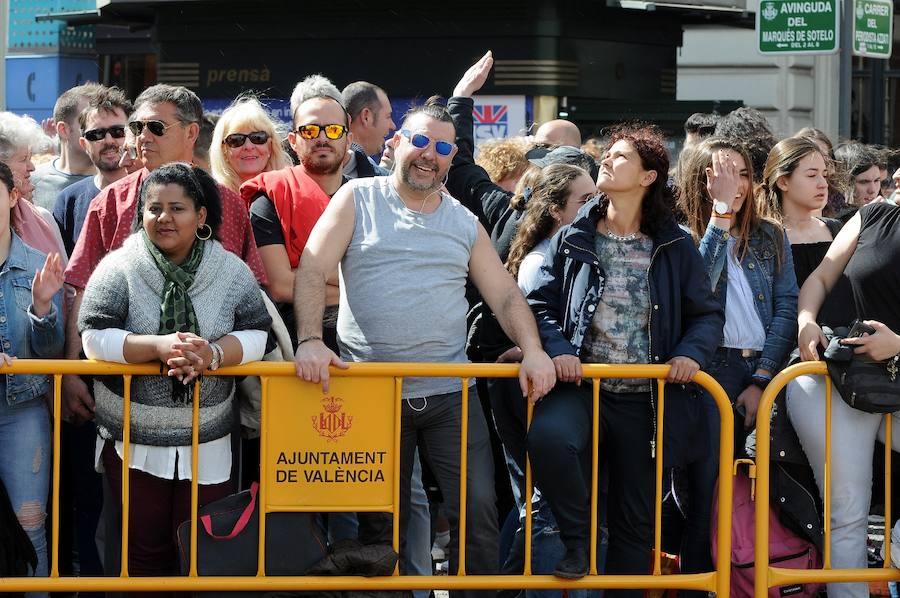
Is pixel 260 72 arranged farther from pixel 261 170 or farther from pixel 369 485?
pixel 369 485

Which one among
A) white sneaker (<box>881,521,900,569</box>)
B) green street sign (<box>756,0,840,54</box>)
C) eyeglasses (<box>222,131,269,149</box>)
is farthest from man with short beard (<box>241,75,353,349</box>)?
green street sign (<box>756,0,840,54</box>)

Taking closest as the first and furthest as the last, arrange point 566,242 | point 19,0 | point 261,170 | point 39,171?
point 566,242, point 261,170, point 39,171, point 19,0

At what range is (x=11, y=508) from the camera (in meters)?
5.12

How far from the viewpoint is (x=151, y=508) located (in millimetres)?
5086

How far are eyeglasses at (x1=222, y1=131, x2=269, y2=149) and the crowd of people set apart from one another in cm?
43

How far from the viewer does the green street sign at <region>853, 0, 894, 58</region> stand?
10.2 metres

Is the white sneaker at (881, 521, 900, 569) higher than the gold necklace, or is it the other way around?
the gold necklace

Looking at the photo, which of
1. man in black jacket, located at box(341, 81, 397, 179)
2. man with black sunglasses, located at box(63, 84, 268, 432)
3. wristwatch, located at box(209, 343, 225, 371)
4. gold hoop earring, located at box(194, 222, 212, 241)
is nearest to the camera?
wristwatch, located at box(209, 343, 225, 371)

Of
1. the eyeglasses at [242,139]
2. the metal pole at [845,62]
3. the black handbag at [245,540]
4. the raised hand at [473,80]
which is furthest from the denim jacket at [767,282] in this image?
the metal pole at [845,62]

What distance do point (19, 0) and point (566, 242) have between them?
14444mm

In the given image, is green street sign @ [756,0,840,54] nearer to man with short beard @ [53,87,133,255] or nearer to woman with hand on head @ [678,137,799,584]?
woman with hand on head @ [678,137,799,584]

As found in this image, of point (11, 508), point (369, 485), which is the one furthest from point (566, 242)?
point (11, 508)

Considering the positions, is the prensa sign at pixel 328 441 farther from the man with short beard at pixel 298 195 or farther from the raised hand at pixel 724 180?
the raised hand at pixel 724 180

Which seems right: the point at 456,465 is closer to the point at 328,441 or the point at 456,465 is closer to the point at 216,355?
the point at 328,441
